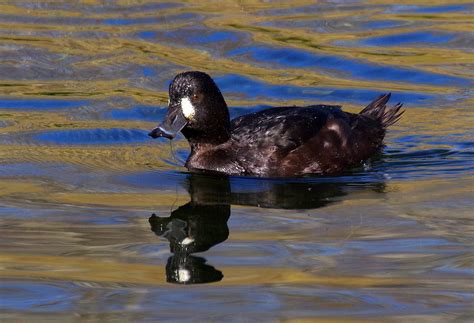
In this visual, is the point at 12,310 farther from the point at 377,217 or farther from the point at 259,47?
the point at 259,47

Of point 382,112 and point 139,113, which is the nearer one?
point 382,112

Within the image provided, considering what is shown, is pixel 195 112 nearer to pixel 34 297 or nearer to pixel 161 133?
pixel 161 133

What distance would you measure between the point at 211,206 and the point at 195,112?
1.28 meters

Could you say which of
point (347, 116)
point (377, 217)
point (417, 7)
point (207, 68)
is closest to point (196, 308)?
point (377, 217)

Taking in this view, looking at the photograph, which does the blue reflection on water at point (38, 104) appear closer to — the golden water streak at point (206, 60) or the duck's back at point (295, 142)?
the golden water streak at point (206, 60)

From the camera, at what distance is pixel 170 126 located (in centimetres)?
913

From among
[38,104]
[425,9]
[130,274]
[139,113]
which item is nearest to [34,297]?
[130,274]

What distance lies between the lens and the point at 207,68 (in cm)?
1313

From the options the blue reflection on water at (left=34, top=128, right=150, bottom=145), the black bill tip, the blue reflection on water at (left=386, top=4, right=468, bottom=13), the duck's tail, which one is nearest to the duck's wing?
the black bill tip

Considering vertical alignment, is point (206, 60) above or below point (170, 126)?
above

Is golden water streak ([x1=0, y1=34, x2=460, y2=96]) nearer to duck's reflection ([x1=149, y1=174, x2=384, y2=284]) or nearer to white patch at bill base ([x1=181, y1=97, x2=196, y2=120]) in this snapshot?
white patch at bill base ([x1=181, y1=97, x2=196, y2=120])

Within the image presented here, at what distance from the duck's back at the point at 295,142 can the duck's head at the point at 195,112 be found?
0.18 m

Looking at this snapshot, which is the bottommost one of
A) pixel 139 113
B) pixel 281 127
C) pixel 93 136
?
pixel 281 127

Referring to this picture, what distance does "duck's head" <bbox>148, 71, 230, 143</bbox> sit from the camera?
30.2ft
